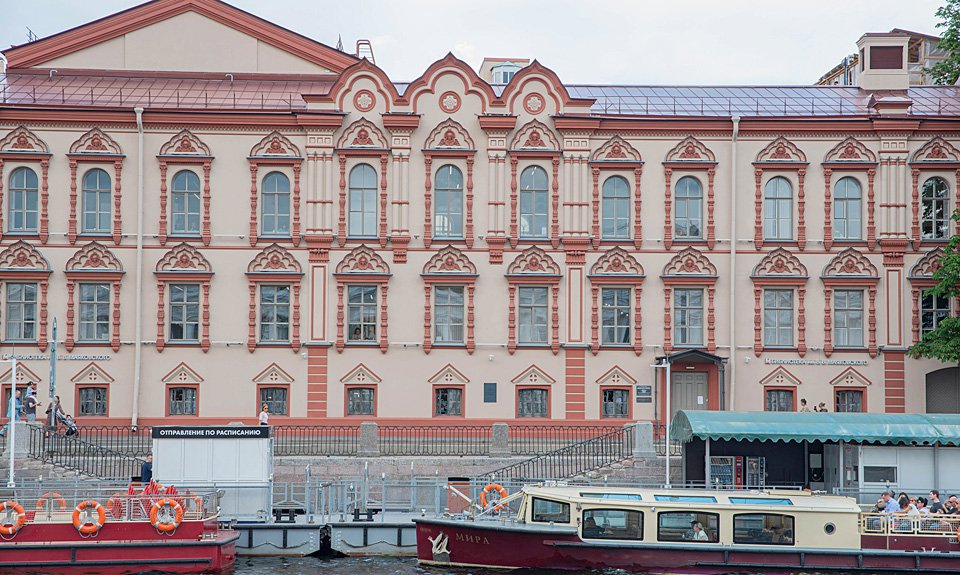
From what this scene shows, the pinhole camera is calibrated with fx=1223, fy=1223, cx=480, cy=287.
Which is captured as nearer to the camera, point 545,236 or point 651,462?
point 651,462

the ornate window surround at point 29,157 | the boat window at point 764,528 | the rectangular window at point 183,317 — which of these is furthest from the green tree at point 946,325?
the ornate window surround at point 29,157

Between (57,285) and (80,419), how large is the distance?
522 cm

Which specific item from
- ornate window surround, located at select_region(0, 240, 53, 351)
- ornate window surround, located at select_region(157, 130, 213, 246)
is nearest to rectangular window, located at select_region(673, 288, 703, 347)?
ornate window surround, located at select_region(157, 130, 213, 246)

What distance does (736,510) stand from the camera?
3238cm

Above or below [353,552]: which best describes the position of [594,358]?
above

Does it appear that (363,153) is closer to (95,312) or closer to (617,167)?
(617,167)

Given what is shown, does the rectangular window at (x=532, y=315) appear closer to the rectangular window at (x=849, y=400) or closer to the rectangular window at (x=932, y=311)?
the rectangular window at (x=849, y=400)

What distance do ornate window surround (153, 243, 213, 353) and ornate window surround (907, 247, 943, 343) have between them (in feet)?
90.0

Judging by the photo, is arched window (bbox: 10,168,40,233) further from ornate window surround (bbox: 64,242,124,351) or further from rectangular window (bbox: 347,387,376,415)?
rectangular window (bbox: 347,387,376,415)

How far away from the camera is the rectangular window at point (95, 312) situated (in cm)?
4675

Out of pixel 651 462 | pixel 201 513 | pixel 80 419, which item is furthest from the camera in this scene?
pixel 80 419

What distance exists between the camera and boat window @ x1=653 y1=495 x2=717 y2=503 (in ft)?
107

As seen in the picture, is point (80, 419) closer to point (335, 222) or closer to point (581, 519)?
point (335, 222)

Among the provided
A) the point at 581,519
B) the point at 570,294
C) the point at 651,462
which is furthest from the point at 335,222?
the point at 581,519
